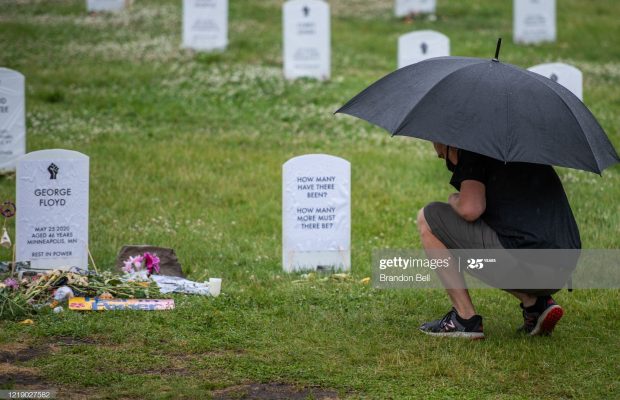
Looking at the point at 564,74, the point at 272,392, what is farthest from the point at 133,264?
the point at 564,74

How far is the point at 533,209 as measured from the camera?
604cm

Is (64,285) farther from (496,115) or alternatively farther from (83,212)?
(496,115)

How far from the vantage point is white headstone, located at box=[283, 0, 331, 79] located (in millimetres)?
15625

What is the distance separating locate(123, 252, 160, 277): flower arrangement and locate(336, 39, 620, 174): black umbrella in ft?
7.39

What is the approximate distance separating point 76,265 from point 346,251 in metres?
2.22

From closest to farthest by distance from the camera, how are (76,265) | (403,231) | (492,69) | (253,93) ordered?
(492,69)
(76,265)
(403,231)
(253,93)

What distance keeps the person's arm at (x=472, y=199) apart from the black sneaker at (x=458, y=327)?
749 mm

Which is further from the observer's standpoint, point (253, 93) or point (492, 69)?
point (253, 93)

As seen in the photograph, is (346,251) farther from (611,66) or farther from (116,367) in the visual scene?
(611,66)

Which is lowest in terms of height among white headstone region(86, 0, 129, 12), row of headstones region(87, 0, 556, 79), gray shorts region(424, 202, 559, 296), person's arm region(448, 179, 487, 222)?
gray shorts region(424, 202, 559, 296)

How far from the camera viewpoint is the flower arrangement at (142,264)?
24.6 ft

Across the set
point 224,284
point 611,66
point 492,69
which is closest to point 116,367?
point 224,284

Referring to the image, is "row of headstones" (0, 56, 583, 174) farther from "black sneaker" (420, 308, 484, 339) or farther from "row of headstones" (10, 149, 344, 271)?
"black sneaker" (420, 308, 484, 339)

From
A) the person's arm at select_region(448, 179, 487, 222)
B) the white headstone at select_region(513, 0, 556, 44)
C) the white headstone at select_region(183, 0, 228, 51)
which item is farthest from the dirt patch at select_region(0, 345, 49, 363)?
the white headstone at select_region(513, 0, 556, 44)
